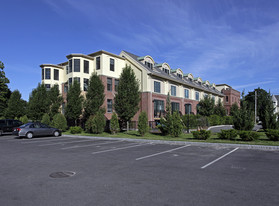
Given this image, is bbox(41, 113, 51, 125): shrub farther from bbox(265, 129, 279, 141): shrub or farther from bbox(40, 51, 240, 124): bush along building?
bbox(265, 129, 279, 141): shrub

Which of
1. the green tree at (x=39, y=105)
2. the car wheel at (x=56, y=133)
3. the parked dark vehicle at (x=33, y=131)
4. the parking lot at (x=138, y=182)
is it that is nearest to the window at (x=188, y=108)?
the green tree at (x=39, y=105)

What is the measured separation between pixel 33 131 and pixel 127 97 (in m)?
10.0

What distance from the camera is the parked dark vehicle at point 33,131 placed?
719 inches

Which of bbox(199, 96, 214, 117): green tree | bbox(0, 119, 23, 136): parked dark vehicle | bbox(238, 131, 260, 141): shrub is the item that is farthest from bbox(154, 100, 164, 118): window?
bbox(0, 119, 23, 136): parked dark vehicle

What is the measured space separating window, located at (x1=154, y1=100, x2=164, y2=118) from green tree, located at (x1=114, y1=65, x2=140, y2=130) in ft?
26.2

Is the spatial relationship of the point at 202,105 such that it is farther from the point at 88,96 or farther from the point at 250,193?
the point at 250,193

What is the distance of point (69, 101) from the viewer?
23.8m

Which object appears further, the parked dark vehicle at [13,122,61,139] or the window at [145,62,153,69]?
the window at [145,62,153,69]

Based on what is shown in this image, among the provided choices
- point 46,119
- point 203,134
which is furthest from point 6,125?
point 203,134

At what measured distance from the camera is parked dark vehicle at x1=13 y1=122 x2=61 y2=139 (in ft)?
59.9

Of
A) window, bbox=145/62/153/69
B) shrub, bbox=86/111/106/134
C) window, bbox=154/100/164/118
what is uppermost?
window, bbox=145/62/153/69

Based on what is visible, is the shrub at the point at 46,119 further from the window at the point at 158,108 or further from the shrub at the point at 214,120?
the shrub at the point at 214,120

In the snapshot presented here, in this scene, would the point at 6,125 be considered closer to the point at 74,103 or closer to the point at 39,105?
the point at 39,105

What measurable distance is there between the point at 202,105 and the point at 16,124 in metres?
33.0
